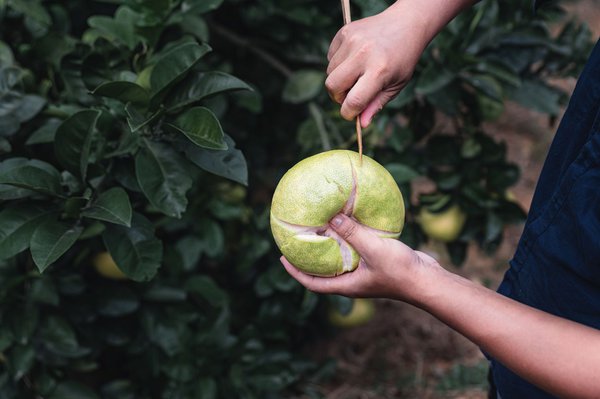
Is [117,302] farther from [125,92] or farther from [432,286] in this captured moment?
[432,286]

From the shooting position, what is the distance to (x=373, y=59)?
0.98m

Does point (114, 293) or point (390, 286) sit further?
point (114, 293)

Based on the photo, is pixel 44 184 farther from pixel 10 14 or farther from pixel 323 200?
pixel 10 14

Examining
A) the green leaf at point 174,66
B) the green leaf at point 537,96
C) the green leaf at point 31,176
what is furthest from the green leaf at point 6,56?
the green leaf at point 537,96

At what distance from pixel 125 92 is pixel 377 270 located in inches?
22.7

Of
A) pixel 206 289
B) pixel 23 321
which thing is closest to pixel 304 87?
pixel 206 289

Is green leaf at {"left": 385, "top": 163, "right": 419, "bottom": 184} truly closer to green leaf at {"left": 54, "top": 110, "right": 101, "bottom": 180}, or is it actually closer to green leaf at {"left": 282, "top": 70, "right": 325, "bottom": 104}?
green leaf at {"left": 282, "top": 70, "right": 325, "bottom": 104}

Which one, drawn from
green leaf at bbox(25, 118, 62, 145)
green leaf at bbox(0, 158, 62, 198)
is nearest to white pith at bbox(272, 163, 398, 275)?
green leaf at bbox(0, 158, 62, 198)

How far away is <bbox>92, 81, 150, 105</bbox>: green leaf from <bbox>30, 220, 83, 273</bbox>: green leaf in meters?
0.24

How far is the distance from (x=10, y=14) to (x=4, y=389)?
0.90 metres

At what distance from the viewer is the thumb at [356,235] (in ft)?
3.10

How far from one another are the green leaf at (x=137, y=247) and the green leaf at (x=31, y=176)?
128 millimetres

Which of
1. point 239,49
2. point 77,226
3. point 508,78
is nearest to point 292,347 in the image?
point 239,49

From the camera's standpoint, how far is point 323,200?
3.37 ft
